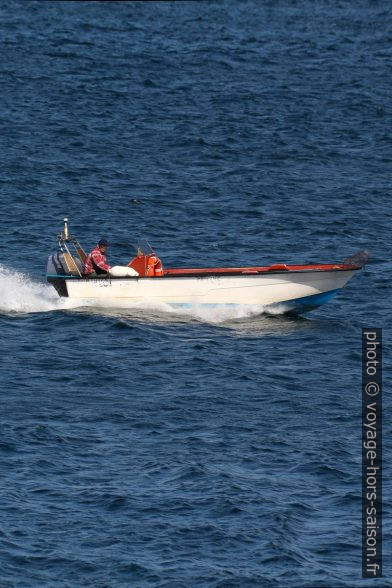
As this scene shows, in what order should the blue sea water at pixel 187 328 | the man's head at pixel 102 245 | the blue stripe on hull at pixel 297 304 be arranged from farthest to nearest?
the blue stripe on hull at pixel 297 304, the man's head at pixel 102 245, the blue sea water at pixel 187 328

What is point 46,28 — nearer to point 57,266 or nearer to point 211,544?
point 57,266

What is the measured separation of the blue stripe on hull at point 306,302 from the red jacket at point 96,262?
5.07m

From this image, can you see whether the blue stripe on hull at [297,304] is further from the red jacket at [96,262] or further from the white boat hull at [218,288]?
the red jacket at [96,262]

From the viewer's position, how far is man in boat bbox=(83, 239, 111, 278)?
3825 cm

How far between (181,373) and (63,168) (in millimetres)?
23631

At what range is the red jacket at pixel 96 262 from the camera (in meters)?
38.2

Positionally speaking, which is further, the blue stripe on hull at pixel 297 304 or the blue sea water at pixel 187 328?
the blue stripe on hull at pixel 297 304

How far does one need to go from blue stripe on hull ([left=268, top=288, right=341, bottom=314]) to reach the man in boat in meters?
5.06

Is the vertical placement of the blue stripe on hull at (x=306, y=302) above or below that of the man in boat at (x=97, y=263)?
below

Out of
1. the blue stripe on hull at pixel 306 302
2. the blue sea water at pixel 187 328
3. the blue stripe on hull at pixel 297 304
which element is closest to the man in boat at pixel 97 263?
the blue sea water at pixel 187 328

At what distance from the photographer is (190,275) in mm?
38156

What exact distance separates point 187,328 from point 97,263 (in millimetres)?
3224

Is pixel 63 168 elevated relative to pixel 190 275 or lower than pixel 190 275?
elevated

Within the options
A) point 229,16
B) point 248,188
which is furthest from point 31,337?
point 229,16
